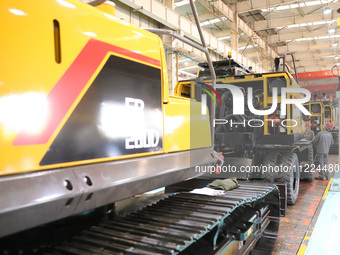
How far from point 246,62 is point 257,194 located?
14724mm

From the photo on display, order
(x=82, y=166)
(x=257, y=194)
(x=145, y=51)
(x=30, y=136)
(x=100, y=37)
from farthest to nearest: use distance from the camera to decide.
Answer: (x=257, y=194), (x=145, y=51), (x=100, y=37), (x=82, y=166), (x=30, y=136)

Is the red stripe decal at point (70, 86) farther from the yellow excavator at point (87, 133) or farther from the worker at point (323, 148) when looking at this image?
the worker at point (323, 148)

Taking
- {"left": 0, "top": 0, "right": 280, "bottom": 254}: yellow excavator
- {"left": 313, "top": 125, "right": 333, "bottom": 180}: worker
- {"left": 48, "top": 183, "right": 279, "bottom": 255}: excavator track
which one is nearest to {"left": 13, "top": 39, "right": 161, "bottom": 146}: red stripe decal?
{"left": 0, "top": 0, "right": 280, "bottom": 254}: yellow excavator

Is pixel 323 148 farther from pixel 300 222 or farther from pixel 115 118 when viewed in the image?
pixel 115 118

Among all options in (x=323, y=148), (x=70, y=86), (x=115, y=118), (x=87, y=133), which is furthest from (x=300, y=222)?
(x=70, y=86)

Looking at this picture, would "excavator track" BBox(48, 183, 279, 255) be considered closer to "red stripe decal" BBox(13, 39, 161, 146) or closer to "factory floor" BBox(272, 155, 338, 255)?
"factory floor" BBox(272, 155, 338, 255)

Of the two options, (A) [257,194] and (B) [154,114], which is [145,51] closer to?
(B) [154,114]

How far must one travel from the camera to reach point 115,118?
166cm

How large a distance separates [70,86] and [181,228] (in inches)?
49.0

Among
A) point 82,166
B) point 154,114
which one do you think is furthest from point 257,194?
point 82,166

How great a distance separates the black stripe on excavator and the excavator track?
21.4 inches

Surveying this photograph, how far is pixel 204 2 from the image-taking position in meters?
13.2

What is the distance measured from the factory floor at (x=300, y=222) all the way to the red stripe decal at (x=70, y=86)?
133 inches

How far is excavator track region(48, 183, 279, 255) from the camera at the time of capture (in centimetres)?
187
